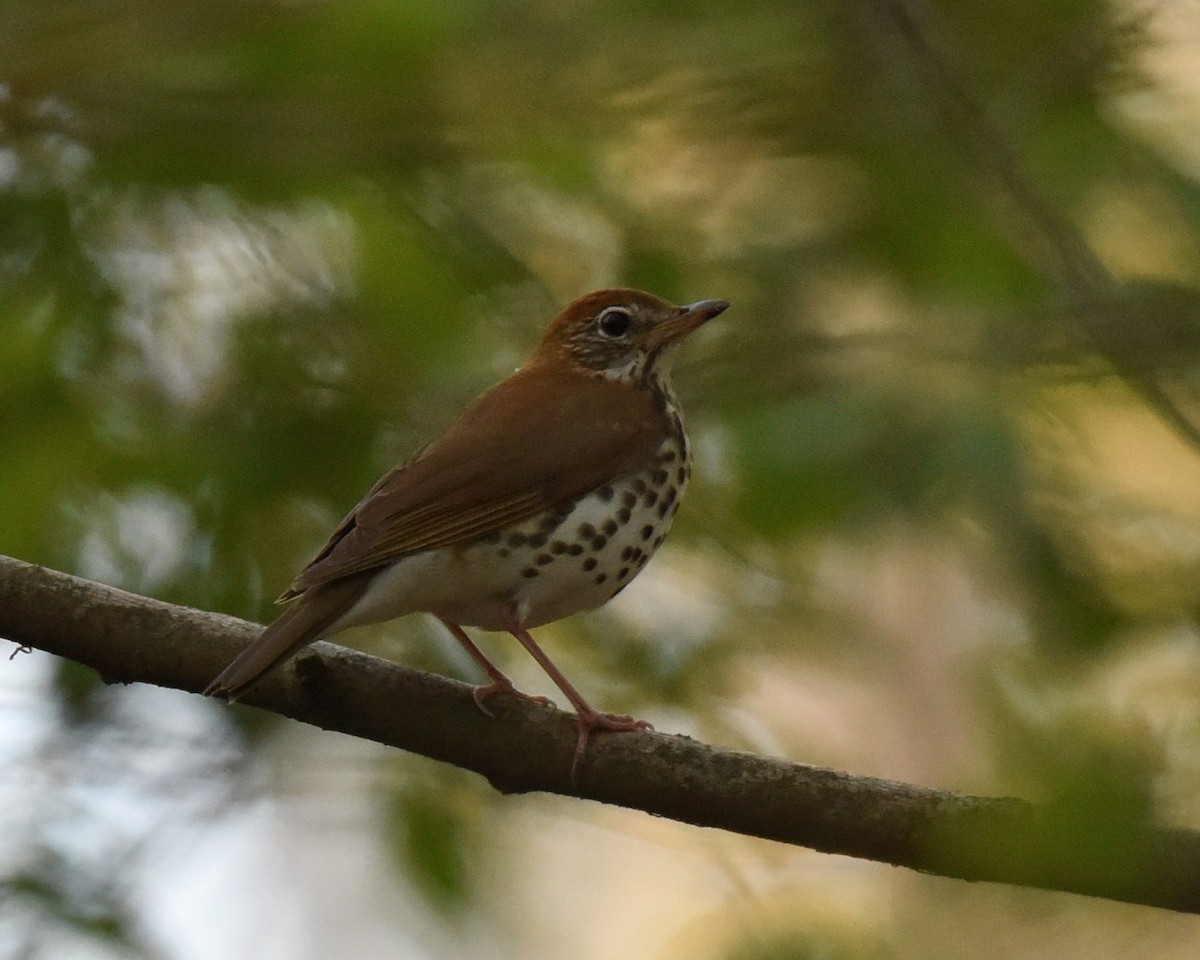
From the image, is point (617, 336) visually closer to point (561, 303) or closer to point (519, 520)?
point (561, 303)

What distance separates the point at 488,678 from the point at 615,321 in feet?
A: 4.10

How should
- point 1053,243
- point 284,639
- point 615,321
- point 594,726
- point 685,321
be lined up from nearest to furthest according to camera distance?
1. point 1053,243
2. point 284,639
3. point 594,726
4. point 685,321
5. point 615,321

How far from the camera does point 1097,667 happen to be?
8.13 feet

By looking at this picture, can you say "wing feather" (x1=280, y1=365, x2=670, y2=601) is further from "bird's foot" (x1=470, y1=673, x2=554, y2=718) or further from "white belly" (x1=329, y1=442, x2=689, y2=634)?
"bird's foot" (x1=470, y1=673, x2=554, y2=718)

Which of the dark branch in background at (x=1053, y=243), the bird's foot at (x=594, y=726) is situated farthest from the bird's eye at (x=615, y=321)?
the dark branch in background at (x=1053, y=243)

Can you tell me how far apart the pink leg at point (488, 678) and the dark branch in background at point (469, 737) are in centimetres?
3

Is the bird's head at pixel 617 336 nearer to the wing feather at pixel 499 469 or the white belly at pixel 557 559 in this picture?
the wing feather at pixel 499 469

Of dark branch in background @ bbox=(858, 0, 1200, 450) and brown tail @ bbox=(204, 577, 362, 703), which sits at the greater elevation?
dark branch in background @ bbox=(858, 0, 1200, 450)

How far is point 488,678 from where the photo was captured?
402 centimetres

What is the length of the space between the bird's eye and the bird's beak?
0.10m

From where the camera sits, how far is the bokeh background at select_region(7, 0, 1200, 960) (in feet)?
11.1

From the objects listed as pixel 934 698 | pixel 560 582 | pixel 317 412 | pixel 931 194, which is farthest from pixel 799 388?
pixel 934 698

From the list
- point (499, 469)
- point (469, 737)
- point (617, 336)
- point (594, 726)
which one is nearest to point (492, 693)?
point (469, 737)

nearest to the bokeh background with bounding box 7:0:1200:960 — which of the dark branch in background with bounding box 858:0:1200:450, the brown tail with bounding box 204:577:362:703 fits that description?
the dark branch in background with bounding box 858:0:1200:450
